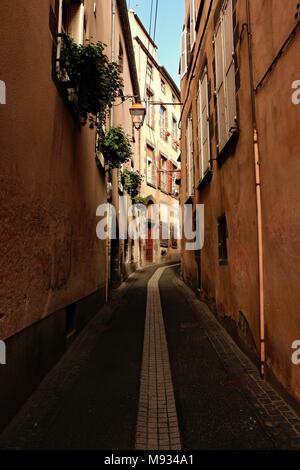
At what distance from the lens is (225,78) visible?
6145 mm

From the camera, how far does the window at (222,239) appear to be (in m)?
6.70

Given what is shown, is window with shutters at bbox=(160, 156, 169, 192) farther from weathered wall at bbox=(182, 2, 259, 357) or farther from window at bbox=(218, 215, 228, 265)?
window at bbox=(218, 215, 228, 265)

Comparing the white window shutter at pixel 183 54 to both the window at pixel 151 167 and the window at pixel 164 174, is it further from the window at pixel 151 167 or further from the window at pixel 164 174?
the window at pixel 164 174

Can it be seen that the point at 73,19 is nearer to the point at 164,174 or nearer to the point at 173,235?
the point at 164,174

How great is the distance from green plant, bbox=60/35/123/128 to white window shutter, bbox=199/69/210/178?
2873 millimetres

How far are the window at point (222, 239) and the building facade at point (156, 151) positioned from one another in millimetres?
14121

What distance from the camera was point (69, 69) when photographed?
5.18 meters

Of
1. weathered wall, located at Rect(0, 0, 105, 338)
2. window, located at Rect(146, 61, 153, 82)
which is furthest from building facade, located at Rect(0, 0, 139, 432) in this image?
window, located at Rect(146, 61, 153, 82)

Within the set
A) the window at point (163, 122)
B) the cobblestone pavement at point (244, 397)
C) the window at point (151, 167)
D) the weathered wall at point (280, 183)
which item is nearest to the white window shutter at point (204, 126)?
the weathered wall at point (280, 183)

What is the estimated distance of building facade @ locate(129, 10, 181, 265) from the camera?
22.4m

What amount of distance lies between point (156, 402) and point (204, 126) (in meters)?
6.48

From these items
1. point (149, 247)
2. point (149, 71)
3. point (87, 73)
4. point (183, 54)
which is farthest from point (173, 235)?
point (87, 73)
